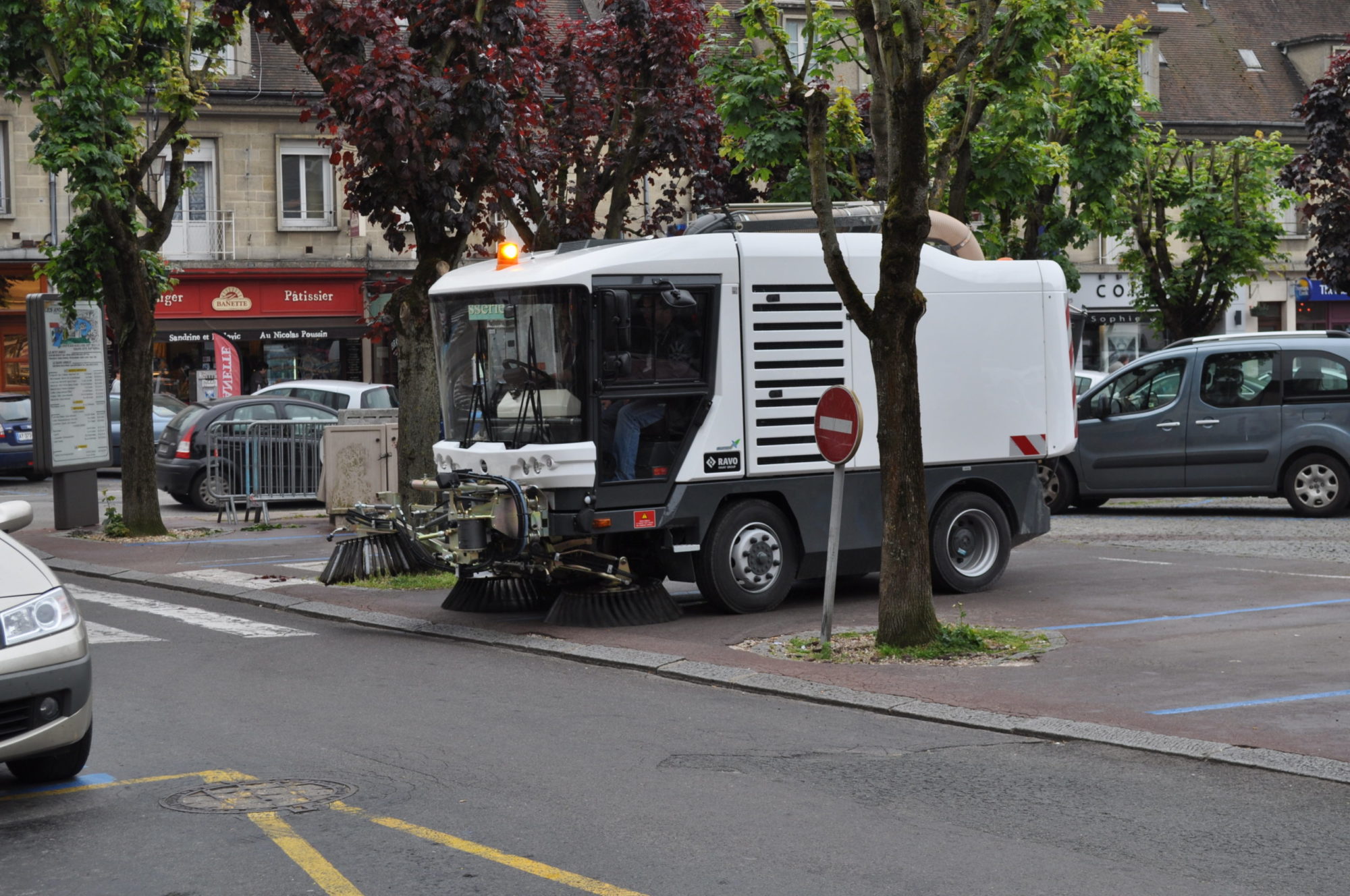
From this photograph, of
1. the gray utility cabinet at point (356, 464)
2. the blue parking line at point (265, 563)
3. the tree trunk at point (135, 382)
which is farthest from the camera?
the gray utility cabinet at point (356, 464)

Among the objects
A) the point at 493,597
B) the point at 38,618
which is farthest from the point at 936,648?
the point at 38,618

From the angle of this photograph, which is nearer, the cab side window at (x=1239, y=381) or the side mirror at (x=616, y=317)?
the side mirror at (x=616, y=317)

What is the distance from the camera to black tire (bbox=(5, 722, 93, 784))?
A: 694 cm

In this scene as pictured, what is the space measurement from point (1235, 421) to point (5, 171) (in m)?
26.1

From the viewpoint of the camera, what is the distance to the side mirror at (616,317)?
11.4 m

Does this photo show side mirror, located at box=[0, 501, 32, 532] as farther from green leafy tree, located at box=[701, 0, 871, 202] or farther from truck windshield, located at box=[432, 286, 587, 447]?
green leafy tree, located at box=[701, 0, 871, 202]

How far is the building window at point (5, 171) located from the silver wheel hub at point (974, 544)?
26.9 m

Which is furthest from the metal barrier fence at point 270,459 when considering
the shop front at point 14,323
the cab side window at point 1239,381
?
the shop front at point 14,323

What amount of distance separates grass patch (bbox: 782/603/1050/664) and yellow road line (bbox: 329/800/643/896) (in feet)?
14.6

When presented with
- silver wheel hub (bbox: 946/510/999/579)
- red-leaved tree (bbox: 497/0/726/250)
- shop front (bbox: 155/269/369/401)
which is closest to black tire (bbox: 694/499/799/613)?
silver wheel hub (bbox: 946/510/999/579)

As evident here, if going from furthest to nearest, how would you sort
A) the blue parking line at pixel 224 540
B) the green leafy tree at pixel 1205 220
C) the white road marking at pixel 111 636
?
1. the green leafy tree at pixel 1205 220
2. the blue parking line at pixel 224 540
3. the white road marking at pixel 111 636

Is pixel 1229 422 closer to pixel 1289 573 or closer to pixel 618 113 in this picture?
pixel 1289 573

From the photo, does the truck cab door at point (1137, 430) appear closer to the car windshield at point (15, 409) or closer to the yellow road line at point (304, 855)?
the yellow road line at point (304, 855)

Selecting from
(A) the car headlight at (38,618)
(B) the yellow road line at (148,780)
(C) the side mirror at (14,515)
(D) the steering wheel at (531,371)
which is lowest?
(B) the yellow road line at (148,780)
